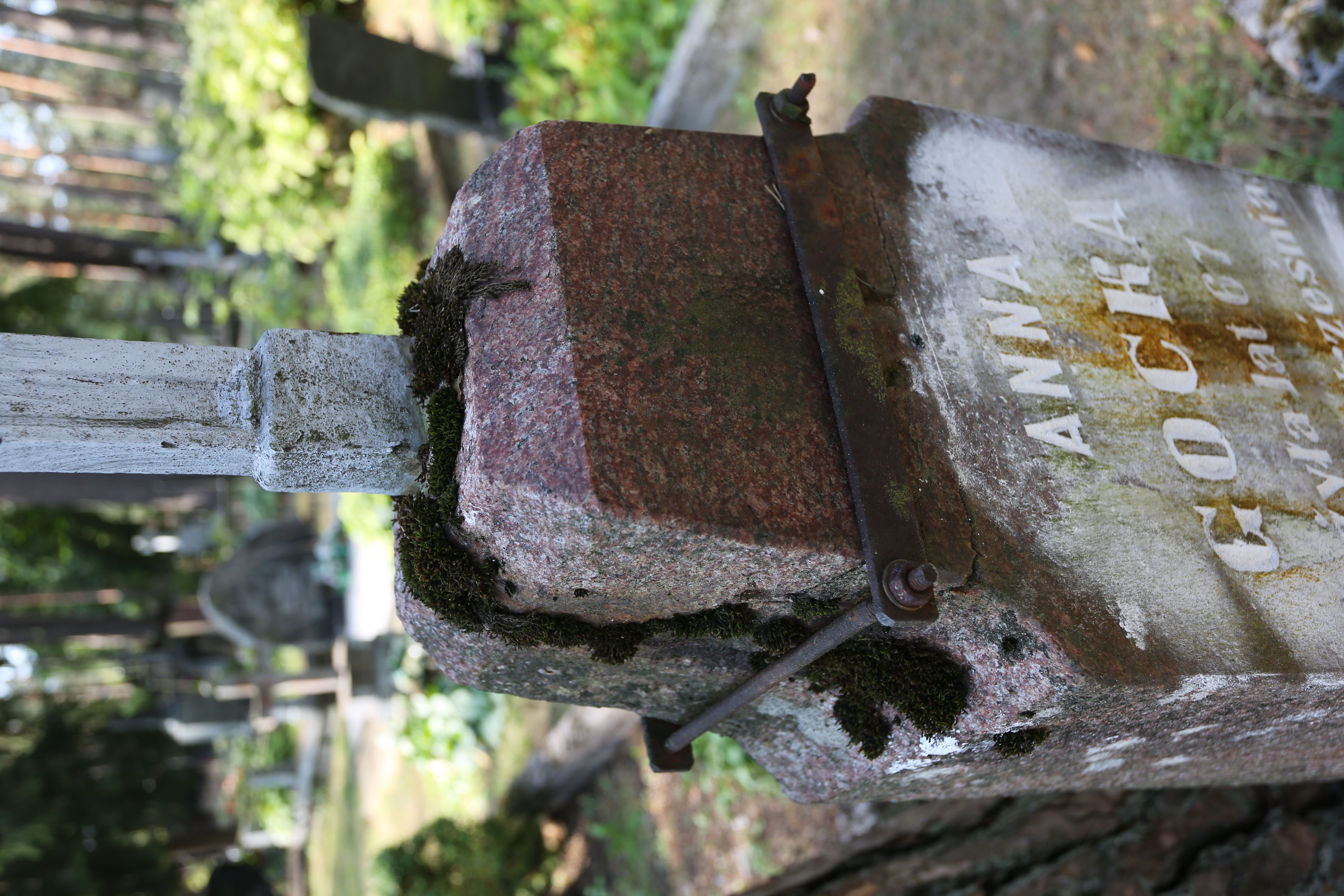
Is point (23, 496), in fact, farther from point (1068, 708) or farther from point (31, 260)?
point (1068, 708)

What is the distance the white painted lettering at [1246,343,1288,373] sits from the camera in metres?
2.43

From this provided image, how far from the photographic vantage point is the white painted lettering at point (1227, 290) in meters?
2.51

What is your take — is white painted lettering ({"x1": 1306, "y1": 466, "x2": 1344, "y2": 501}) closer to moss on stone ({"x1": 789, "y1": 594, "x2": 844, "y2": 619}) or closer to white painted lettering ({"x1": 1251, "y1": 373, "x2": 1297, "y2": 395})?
white painted lettering ({"x1": 1251, "y1": 373, "x2": 1297, "y2": 395})

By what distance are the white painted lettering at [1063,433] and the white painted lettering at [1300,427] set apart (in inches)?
28.4

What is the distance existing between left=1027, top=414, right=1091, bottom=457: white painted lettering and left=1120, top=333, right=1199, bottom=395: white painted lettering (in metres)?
0.31

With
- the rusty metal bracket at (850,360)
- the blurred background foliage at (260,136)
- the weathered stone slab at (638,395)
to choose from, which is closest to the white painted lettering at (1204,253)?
the rusty metal bracket at (850,360)

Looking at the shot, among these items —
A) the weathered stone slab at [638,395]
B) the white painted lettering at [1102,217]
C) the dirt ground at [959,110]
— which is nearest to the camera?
the weathered stone slab at [638,395]

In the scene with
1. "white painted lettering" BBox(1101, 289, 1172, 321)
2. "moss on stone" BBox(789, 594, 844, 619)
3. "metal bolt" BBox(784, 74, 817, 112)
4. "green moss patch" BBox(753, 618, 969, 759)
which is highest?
"metal bolt" BBox(784, 74, 817, 112)

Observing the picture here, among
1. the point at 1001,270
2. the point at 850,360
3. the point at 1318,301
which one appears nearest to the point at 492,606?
the point at 850,360

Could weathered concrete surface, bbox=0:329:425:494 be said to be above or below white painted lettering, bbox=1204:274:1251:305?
below

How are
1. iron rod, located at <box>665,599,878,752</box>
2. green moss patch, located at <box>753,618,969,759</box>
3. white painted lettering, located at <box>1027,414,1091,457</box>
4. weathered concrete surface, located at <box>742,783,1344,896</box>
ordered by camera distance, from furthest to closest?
weathered concrete surface, located at <box>742,783,1344,896</box>
white painted lettering, located at <box>1027,414,1091,457</box>
green moss patch, located at <box>753,618,969,759</box>
iron rod, located at <box>665,599,878,752</box>

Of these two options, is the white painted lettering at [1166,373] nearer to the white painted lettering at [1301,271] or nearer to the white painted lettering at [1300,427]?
the white painted lettering at [1300,427]

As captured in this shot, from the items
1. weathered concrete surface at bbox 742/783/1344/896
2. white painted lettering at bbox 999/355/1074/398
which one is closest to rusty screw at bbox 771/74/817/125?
white painted lettering at bbox 999/355/1074/398

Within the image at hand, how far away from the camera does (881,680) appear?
6.23ft
